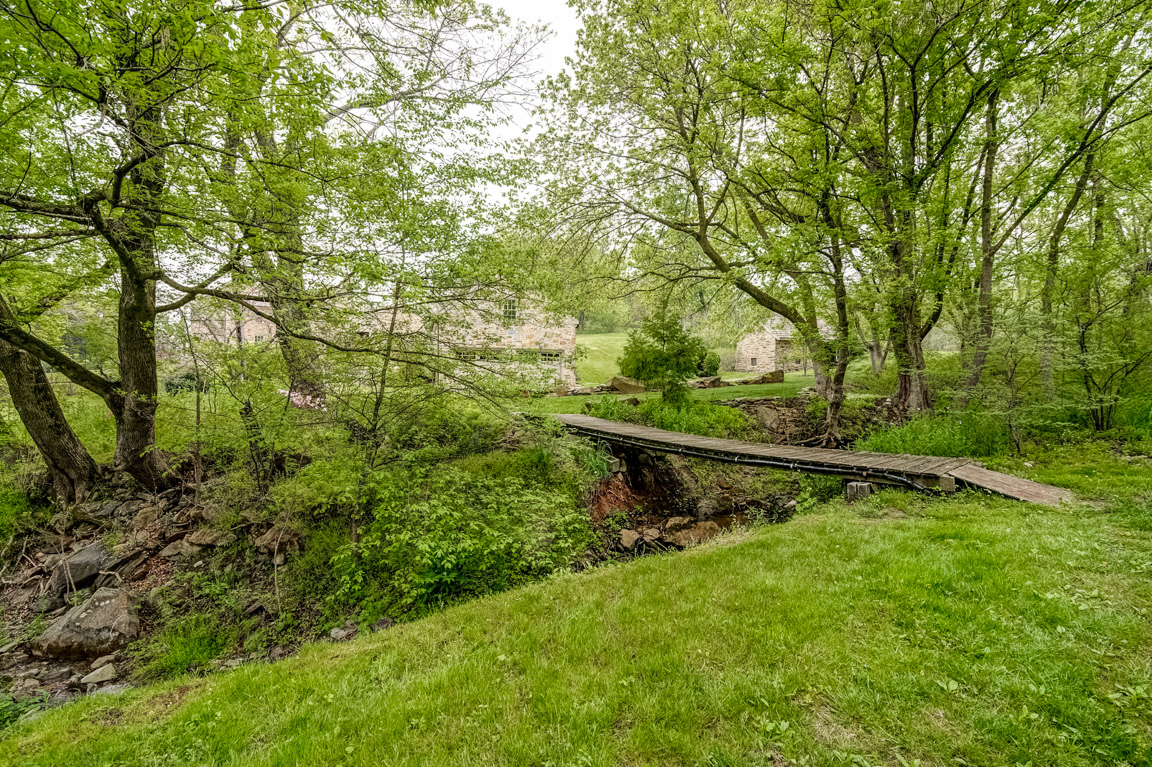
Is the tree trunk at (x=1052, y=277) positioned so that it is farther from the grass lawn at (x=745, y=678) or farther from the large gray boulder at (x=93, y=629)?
the large gray boulder at (x=93, y=629)

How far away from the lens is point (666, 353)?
10117mm

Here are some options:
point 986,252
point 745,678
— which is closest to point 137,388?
point 745,678

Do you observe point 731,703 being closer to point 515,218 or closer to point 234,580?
point 234,580

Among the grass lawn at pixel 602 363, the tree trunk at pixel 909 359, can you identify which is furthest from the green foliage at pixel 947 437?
the grass lawn at pixel 602 363

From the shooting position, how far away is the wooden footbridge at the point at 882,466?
518 cm

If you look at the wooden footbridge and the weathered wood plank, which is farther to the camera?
the wooden footbridge

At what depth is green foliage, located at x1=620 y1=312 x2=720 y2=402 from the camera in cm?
1011

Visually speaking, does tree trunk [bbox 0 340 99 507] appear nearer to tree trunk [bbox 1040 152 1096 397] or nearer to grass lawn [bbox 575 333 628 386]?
grass lawn [bbox 575 333 628 386]

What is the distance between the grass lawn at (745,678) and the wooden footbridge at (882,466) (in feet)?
3.22

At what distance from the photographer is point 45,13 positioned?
2.38 m

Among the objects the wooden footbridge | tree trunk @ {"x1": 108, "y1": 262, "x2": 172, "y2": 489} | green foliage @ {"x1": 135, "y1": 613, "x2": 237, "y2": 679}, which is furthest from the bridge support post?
tree trunk @ {"x1": 108, "y1": 262, "x2": 172, "y2": 489}

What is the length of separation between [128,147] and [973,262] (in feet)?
45.9

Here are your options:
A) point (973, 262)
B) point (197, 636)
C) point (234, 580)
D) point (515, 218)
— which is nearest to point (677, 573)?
point (197, 636)

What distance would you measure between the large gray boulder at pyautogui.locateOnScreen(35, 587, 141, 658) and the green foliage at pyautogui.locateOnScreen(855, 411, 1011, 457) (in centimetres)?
1203
